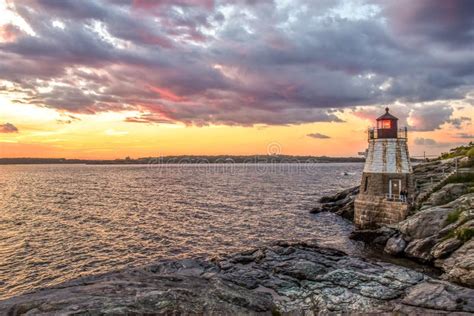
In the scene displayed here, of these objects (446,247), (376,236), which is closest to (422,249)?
(446,247)

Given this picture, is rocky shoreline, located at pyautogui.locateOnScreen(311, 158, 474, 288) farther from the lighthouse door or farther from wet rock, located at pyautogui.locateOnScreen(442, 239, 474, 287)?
the lighthouse door

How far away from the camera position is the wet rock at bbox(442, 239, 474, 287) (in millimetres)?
16531

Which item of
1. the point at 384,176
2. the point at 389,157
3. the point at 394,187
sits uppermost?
the point at 389,157

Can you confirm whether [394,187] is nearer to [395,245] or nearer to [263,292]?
[395,245]

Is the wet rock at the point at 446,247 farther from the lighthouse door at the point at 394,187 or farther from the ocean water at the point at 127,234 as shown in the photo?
the lighthouse door at the point at 394,187

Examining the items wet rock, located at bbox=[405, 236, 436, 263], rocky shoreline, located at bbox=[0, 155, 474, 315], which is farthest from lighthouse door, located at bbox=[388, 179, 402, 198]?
wet rock, located at bbox=[405, 236, 436, 263]

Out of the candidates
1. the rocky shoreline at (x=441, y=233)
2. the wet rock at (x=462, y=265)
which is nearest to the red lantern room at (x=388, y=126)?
the rocky shoreline at (x=441, y=233)

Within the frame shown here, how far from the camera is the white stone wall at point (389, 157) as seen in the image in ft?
104

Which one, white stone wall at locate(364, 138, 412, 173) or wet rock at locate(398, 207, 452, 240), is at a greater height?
white stone wall at locate(364, 138, 412, 173)

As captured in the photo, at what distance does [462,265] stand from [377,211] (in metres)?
14.5

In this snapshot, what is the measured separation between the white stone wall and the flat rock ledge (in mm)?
17195

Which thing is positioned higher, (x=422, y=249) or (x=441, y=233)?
(x=441, y=233)

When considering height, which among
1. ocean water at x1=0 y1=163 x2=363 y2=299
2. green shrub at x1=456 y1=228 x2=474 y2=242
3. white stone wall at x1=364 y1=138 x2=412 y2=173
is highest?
white stone wall at x1=364 y1=138 x2=412 y2=173

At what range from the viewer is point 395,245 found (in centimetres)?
2386
